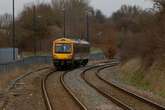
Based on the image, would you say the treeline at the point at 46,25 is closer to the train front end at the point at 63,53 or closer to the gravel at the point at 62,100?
the train front end at the point at 63,53

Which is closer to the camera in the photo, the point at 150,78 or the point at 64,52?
the point at 150,78

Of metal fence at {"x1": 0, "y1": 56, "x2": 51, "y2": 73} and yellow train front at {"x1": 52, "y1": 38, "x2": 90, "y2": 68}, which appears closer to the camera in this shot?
metal fence at {"x1": 0, "y1": 56, "x2": 51, "y2": 73}

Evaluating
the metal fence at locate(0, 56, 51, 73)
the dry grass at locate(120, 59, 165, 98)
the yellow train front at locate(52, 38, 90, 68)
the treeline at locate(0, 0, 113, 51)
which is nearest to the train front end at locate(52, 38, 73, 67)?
the yellow train front at locate(52, 38, 90, 68)

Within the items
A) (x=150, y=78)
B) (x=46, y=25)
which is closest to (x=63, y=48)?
(x=150, y=78)

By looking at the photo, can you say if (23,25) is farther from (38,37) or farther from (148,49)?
(148,49)

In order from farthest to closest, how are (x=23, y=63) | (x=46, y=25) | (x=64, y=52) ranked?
(x=46, y=25) < (x=64, y=52) < (x=23, y=63)

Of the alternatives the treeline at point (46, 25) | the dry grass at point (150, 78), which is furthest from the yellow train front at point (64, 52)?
the treeline at point (46, 25)

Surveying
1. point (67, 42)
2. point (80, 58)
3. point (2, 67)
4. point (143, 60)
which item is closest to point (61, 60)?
point (67, 42)

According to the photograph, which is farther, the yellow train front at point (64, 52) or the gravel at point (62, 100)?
the yellow train front at point (64, 52)

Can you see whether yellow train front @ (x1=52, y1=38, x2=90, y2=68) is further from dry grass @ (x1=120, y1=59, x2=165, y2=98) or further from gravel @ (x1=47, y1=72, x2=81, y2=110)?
gravel @ (x1=47, y1=72, x2=81, y2=110)

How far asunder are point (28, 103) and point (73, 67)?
32.0m

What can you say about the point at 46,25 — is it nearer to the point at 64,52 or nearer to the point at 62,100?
the point at 64,52

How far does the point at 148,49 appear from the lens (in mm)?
30109

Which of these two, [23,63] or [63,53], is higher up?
[63,53]
